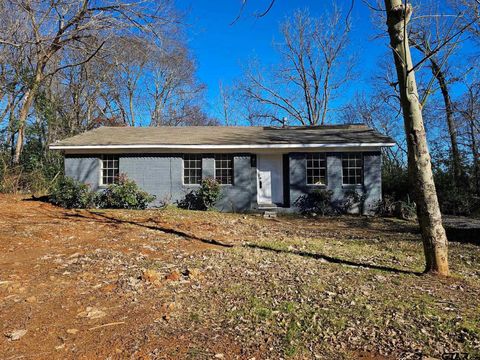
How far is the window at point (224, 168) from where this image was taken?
14367 mm

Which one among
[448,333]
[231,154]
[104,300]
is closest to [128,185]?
[231,154]

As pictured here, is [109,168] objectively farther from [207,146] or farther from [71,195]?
[207,146]

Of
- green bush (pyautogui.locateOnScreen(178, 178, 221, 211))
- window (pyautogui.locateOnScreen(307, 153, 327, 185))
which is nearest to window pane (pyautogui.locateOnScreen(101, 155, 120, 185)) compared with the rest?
green bush (pyautogui.locateOnScreen(178, 178, 221, 211))

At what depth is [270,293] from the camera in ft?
14.9

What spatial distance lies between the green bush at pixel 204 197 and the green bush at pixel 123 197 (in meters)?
1.40

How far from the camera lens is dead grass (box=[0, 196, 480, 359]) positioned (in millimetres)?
3217

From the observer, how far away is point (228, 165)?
47.3ft

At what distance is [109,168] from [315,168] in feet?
28.3

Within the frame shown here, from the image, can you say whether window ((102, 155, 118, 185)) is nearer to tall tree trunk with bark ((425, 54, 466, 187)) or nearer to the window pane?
the window pane

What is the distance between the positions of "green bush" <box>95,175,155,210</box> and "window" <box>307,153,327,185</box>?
21.3ft

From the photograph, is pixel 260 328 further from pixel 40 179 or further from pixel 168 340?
pixel 40 179

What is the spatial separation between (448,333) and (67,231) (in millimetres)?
8034

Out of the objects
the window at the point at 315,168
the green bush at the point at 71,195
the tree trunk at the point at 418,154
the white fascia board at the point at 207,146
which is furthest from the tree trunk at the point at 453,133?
the green bush at the point at 71,195

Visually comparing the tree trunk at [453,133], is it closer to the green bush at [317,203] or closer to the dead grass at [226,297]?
the green bush at [317,203]
